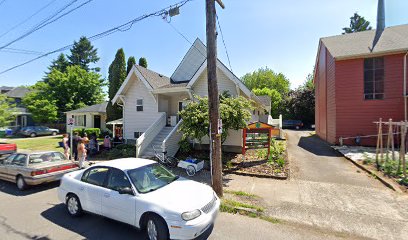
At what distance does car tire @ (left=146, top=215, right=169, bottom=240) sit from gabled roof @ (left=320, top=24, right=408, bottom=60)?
1698 cm

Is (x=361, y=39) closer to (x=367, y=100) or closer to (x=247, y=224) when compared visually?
(x=367, y=100)

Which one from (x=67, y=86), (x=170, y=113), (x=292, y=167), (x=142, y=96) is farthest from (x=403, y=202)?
(x=67, y=86)

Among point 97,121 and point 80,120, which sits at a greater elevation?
point 80,120

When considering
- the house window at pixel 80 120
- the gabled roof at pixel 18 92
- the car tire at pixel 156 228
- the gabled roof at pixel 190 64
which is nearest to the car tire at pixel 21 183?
the car tire at pixel 156 228

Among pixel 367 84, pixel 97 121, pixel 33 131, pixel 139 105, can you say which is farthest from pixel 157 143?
pixel 33 131

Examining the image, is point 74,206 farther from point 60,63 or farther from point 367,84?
point 60,63

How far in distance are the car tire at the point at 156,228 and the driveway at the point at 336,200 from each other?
10.1ft

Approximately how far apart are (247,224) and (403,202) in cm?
503

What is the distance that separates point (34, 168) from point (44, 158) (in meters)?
0.82

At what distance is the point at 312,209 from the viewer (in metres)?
6.04

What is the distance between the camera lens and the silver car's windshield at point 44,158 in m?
8.18

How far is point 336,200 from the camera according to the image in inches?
262

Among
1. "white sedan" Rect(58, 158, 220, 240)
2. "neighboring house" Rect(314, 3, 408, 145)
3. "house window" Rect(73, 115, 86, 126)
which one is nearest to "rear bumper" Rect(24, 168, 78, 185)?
"white sedan" Rect(58, 158, 220, 240)

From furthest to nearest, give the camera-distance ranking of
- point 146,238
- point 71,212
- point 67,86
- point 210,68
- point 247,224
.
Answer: point 67,86, point 210,68, point 71,212, point 247,224, point 146,238
